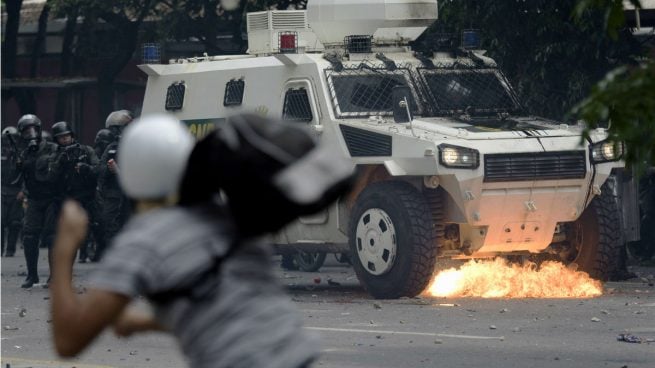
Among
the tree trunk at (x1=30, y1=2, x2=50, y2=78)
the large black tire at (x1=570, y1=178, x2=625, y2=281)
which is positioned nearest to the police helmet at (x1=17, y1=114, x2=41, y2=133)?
the large black tire at (x1=570, y1=178, x2=625, y2=281)

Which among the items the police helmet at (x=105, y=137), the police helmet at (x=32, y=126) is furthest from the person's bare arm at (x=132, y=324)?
the police helmet at (x=105, y=137)

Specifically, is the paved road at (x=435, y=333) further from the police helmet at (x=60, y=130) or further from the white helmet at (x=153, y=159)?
the white helmet at (x=153, y=159)

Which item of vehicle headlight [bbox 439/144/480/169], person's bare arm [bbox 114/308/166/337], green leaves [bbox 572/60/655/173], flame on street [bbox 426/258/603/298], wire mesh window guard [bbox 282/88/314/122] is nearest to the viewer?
person's bare arm [bbox 114/308/166/337]

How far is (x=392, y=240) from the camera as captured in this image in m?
15.5

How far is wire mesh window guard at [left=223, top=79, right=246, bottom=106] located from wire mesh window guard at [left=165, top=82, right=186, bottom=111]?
0.80 meters

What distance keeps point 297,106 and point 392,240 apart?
1864 mm

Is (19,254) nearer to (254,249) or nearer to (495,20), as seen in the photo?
(495,20)

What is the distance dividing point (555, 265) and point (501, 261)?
501 mm

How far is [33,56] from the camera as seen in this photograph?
35.9 metres

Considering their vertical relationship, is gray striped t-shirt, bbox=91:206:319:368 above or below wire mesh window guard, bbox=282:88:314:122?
above

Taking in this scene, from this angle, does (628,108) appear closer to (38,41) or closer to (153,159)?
(153,159)

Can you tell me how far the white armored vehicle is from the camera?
50.6 feet

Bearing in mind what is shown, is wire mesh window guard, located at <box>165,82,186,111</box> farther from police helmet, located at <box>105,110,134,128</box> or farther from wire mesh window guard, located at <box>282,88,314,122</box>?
wire mesh window guard, located at <box>282,88,314,122</box>

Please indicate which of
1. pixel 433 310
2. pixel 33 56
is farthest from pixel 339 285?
pixel 33 56
